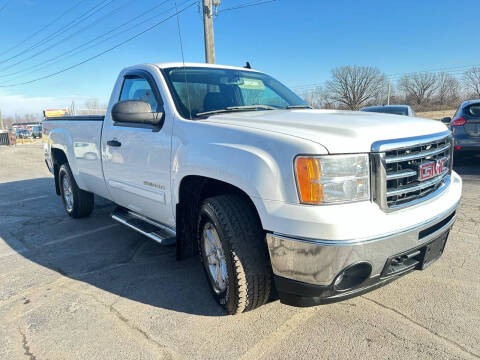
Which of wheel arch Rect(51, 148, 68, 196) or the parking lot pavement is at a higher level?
wheel arch Rect(51, 148, 68, 196)

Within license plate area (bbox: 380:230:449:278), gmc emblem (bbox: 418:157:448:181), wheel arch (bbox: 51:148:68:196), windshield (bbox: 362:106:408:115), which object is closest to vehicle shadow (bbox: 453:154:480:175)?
windshield (bbox: 362:106:408:115)

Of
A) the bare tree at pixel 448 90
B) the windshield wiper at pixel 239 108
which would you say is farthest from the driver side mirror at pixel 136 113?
the bare tree at pixel 448 90

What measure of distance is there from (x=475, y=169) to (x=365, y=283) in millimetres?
7374

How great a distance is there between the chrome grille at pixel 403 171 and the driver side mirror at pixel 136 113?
179 cm

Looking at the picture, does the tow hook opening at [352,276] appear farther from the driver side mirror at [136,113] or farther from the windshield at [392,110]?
the windshield at [392,110]

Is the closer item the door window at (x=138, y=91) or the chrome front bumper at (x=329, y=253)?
the chrome front bumper at (x=329, y=253)

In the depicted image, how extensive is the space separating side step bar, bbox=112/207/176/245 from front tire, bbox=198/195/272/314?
70 cm

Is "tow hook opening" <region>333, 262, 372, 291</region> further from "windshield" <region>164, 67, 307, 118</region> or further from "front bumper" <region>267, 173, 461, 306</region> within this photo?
"windshield" <region>164, 67, 307, 118</region>

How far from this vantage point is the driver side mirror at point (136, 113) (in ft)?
9.43

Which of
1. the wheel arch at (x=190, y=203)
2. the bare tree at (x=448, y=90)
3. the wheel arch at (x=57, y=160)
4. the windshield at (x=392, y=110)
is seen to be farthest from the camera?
the bare tree at (x=448, y=90)

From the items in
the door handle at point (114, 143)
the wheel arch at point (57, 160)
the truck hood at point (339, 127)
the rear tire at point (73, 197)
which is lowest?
the rear tire at point (73, 197)

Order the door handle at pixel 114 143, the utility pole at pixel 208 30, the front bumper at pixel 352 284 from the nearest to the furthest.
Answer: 1. the front bumper at pixel 352 284
2. the door handle at pixel 114 143
3. the utility pole at pixel 208 30

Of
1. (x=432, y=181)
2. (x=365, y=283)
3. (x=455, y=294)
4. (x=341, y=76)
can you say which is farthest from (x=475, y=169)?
(x=341, y=76)

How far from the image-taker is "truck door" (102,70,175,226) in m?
2.99
